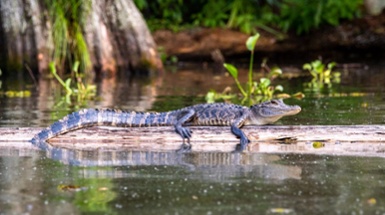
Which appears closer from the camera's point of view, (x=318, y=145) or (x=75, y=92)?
(x=318, y=145)

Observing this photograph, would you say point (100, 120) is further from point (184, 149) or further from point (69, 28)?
point (69, 28)

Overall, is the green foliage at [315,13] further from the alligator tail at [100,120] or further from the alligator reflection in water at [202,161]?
the alligator reflection in water at [202,161]

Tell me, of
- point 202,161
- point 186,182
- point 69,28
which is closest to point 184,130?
point 202,161

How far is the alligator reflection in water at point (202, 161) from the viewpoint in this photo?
28.6ft

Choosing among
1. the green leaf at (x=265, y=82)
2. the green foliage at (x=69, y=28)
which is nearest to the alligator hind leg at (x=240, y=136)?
the green leaf at (x=265, y=82)

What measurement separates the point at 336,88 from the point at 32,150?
30.6 feet

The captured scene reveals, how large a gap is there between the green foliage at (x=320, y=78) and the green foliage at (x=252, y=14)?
6.39 meters

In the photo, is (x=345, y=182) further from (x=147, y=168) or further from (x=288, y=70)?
(x=288, y=70)

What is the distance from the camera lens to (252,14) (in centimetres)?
2942

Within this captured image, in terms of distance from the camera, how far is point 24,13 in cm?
2359

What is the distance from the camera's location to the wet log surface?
34.0 feet

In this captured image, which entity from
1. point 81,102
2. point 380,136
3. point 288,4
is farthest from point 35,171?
point 288,4

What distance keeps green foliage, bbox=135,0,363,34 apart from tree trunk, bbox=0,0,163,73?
12.3ft

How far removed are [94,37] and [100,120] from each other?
41.1ft
